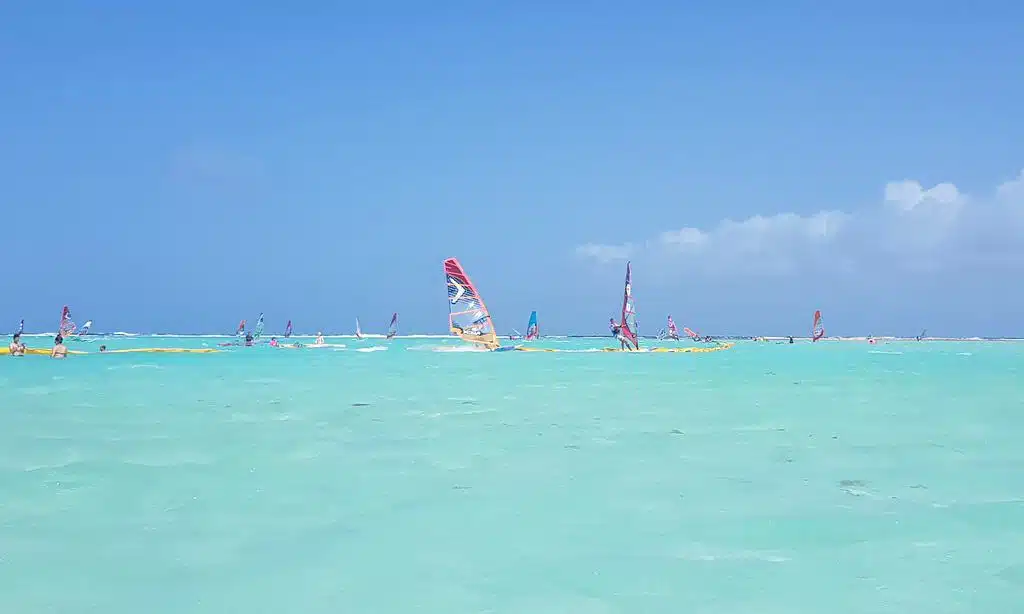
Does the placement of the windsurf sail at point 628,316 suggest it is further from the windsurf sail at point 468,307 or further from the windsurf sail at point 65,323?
the windsurf sail at point 65,323

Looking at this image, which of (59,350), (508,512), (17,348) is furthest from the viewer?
(17,348)

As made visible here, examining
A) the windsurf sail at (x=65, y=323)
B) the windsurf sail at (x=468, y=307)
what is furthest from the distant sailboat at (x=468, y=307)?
the windsurf sail at (x=65, y=323)

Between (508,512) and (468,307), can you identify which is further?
(468,307)

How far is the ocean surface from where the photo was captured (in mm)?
8016

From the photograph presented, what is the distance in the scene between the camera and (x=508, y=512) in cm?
1137

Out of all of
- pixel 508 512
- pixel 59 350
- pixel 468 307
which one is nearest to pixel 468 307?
pixel 468 307

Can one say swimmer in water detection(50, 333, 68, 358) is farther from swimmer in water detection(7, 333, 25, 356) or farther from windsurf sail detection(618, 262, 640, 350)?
windsurf sail detection(618, 262, 640, 350)

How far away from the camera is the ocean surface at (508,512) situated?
8016 millimetres

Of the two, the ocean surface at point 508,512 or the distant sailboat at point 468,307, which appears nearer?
the ocean surface at point 508,512

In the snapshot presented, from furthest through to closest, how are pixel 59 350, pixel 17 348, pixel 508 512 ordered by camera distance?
pixel 17 348
pixel 59 350
pixel 508 512

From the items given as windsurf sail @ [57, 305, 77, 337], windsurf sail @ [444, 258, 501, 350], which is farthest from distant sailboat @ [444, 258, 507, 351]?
windsurf sail @ [57, 305, 77, 337]

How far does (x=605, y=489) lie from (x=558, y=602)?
17.3 feet

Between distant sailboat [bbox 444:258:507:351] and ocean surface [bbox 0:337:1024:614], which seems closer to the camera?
ocean surface [bbox 0:337:1024:614]

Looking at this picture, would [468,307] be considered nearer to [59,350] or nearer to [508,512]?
[59,350]
